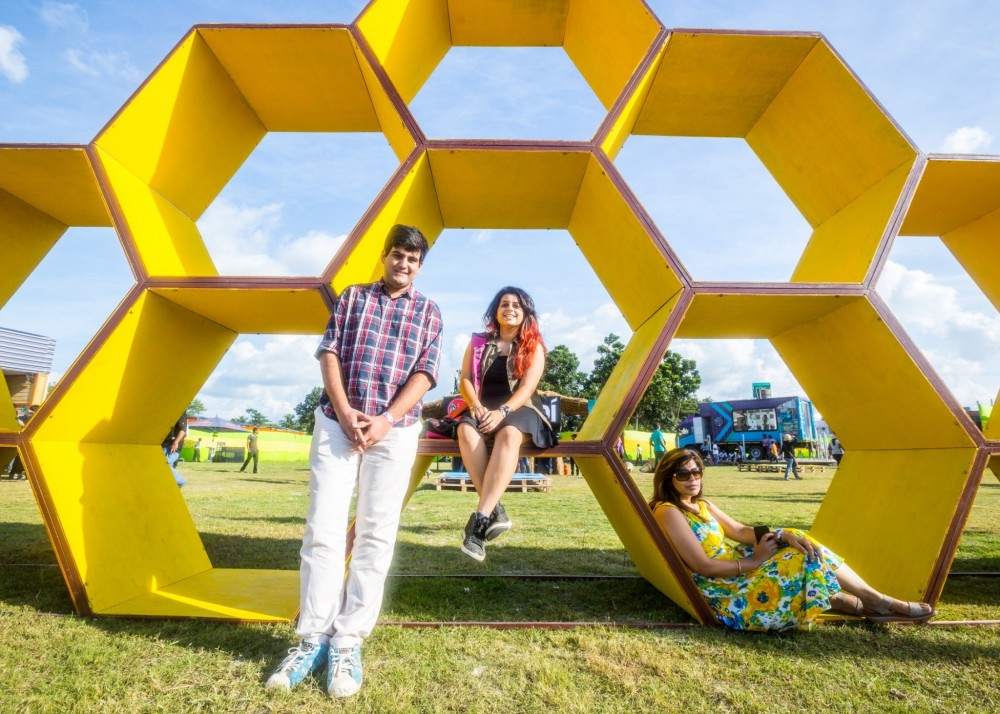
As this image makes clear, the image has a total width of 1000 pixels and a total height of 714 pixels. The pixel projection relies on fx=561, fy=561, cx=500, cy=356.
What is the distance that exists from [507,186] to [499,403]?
1.52 m

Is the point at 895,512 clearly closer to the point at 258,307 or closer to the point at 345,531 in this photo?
the point at 345,531

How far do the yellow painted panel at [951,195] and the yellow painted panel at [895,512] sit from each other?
5.20ft

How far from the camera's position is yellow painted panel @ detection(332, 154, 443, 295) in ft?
10.3

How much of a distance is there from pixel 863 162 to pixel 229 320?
4.33m

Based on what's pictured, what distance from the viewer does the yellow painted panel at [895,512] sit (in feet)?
10.4

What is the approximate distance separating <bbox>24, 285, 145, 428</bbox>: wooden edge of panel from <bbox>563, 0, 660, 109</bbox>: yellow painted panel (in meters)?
3.28

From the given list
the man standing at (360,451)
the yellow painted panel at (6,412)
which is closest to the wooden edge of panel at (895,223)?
the man standing at (360,451)

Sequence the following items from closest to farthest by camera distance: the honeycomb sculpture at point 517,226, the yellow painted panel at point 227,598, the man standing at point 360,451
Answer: the man standing at point 360,451 < the yellow painted panel at point 227,598 < the honeycomb sculpture at point 517,226

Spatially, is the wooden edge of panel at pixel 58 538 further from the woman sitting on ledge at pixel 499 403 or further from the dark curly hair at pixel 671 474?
the dark curly hair at pixel 671 474

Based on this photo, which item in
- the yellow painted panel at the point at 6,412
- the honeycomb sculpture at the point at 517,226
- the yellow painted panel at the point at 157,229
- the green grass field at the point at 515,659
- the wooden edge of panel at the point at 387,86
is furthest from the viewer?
the yellow painted panel at the point at 6,412

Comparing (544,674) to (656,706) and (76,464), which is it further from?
(76,464)

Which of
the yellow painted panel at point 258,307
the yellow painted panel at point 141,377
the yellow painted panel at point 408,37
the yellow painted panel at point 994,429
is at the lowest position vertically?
the yellow painted panel at point 141,377

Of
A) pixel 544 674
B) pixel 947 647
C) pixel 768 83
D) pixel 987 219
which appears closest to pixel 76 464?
pixel 544 674

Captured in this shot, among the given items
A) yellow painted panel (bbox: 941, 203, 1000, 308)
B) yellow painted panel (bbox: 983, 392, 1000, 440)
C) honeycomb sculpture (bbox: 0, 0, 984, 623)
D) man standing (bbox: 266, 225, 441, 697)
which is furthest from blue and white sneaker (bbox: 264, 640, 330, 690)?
yellow painted panel (bbox: 941, 203, 1000, 308)
